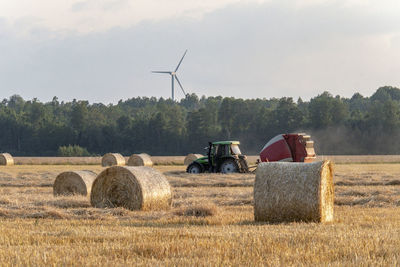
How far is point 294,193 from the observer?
37.6 feet

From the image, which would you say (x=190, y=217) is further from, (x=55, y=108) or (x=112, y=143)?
(x=55, y=108)

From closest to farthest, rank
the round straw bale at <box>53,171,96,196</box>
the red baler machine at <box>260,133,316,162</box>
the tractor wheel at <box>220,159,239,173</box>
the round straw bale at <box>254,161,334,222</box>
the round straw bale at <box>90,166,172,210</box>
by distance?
the round straw bale at <box>254,161,334,222</box> < the round straw bale at <box>90,166,172,210</box> < the round straw bale at <box>53,171,96,196</box> < the tractor wheel at <box>220,159,239,173</box> < the red baler machine at <box>260,133,316,162</box>

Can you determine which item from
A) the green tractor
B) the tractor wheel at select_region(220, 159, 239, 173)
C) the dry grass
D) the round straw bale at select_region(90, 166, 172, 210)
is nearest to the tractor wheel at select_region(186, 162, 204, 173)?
the green tractor

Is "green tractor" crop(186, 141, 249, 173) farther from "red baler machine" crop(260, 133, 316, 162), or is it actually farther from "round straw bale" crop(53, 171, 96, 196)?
"round straw bale" crop(53, 171, 96, 196)

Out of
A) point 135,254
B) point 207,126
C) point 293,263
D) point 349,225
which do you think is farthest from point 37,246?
point 207,126

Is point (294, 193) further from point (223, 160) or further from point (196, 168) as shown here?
point (196, 168)

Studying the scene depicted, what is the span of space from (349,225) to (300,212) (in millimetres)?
861

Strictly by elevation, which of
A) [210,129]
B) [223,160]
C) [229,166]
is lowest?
[229,166]

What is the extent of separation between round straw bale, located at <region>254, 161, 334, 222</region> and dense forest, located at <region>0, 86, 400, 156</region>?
68.0m

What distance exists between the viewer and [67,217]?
40.9 ft

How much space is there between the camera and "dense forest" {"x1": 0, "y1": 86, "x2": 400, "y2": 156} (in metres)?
83.3

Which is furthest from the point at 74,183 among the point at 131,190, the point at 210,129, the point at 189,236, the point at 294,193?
the point at 210,129

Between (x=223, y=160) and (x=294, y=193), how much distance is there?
18.2 metres

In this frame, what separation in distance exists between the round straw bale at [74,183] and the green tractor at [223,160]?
11834mm
